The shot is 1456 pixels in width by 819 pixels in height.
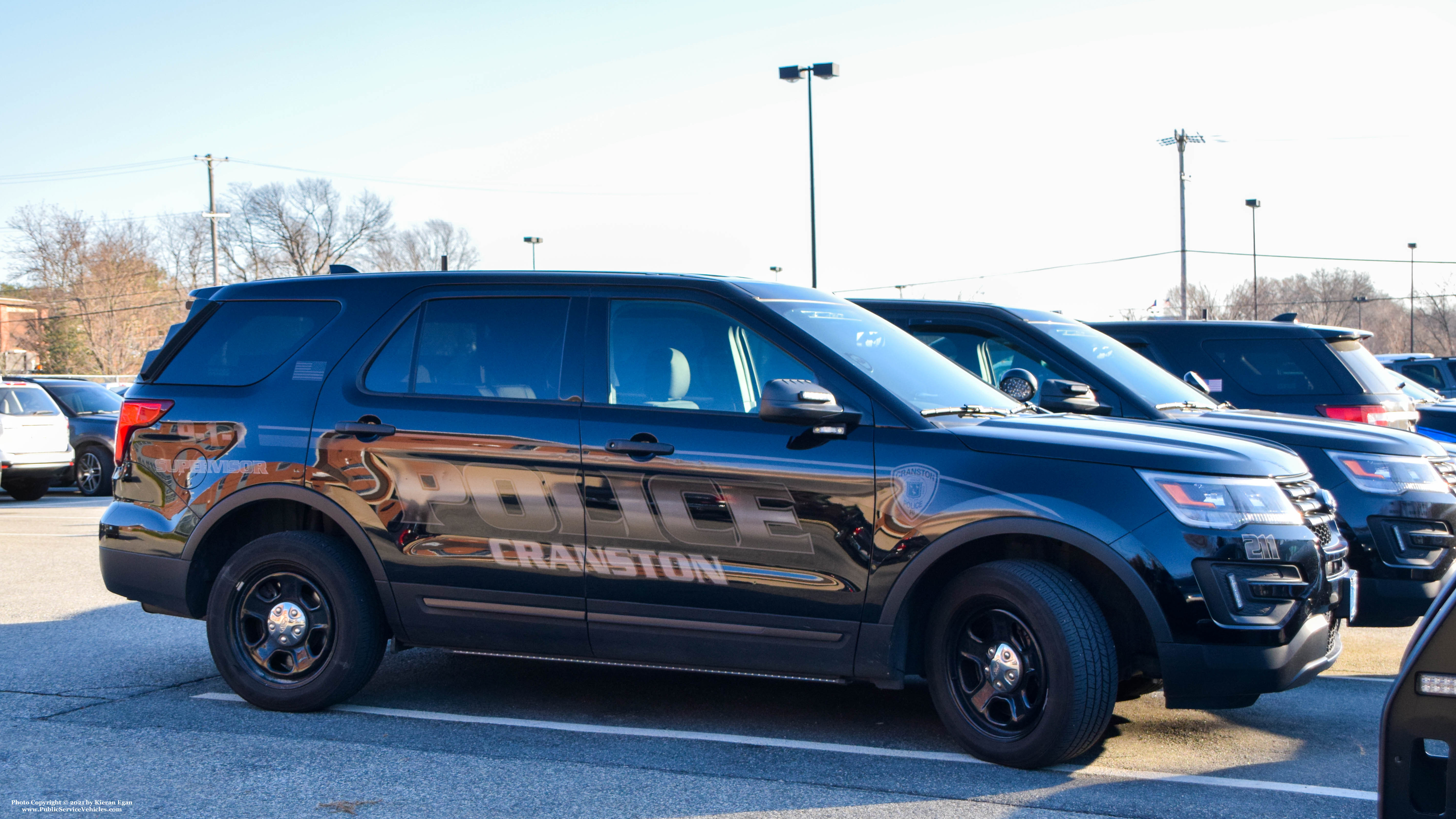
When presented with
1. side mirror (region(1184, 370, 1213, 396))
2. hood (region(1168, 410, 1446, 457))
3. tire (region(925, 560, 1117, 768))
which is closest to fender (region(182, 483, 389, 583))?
tire (region(925, 560, 1117, 768))

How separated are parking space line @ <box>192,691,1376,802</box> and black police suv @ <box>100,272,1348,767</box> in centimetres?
20

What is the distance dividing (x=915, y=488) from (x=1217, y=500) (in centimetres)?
107

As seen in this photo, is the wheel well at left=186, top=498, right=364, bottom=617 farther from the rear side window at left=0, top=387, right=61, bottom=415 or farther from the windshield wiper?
the rear side window at left=0, top=387, right=61, bottom=415

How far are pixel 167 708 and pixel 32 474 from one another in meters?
13.4

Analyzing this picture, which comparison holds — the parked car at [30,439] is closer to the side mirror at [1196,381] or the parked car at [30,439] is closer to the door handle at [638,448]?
the door handle at [638,448]

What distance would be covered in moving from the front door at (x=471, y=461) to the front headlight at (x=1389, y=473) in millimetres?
3901

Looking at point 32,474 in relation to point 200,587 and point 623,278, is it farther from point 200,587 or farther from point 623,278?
point 623,278

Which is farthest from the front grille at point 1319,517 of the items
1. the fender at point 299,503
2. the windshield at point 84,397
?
the windshield at point 84,397

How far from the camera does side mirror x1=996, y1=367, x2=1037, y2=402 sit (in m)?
6.74

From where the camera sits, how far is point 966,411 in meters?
4.99

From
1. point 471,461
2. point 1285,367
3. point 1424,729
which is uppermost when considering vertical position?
point 1285,367

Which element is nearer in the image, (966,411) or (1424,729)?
(1424,729)

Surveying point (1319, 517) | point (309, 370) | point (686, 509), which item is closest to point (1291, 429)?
point (1319, 517)

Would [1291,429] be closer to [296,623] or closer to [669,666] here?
[669,666]
